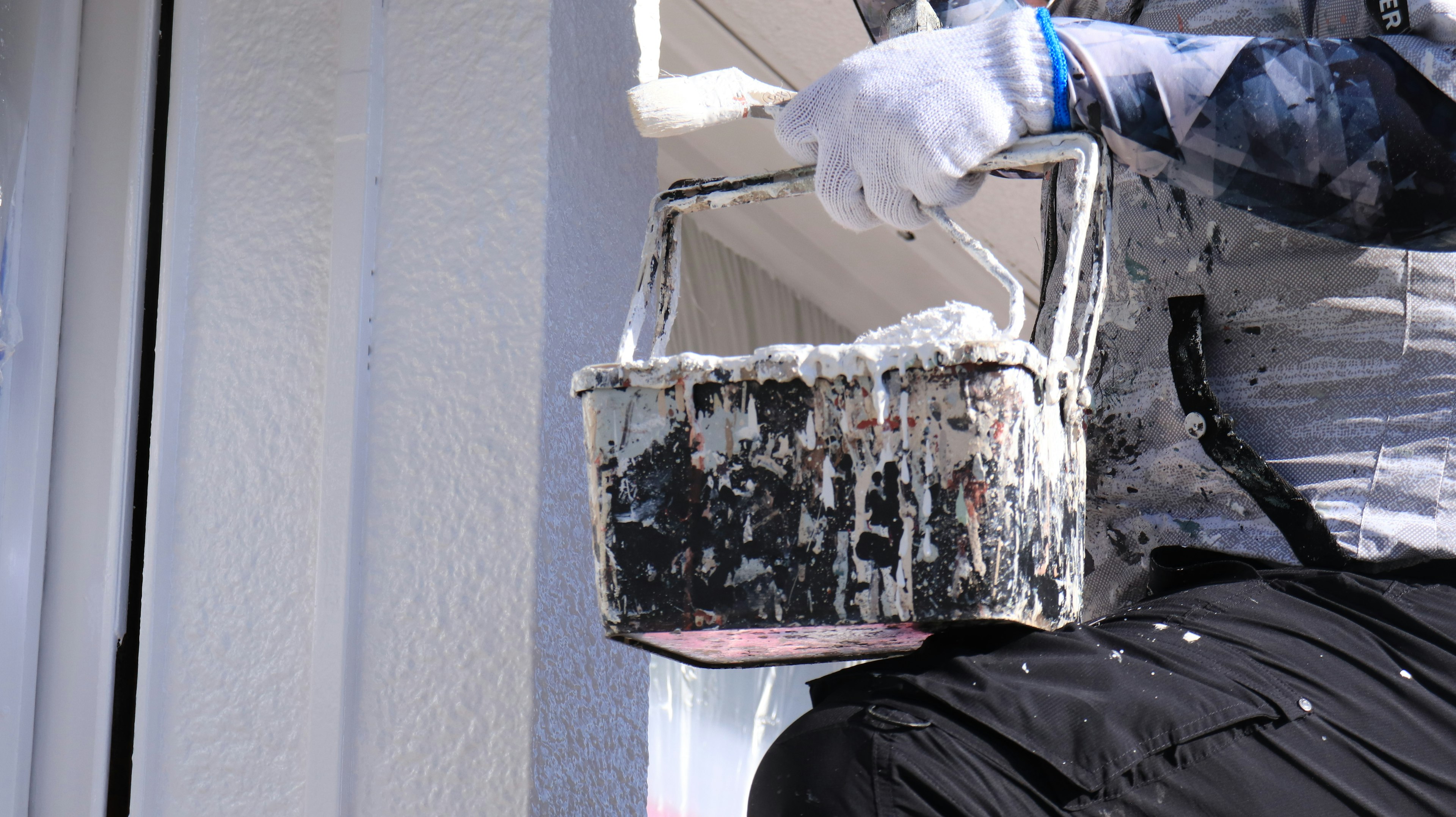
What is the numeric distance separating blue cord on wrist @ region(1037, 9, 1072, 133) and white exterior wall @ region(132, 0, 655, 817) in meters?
0.53

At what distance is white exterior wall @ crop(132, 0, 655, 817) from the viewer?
112 centimetres

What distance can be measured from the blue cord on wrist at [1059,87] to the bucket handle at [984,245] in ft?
0.05

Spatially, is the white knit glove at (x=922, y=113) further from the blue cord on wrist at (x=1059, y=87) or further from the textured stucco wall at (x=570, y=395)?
the textured stucco wall at (x=570, y=395)

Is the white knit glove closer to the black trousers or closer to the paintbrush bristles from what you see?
the paintbrush bristles

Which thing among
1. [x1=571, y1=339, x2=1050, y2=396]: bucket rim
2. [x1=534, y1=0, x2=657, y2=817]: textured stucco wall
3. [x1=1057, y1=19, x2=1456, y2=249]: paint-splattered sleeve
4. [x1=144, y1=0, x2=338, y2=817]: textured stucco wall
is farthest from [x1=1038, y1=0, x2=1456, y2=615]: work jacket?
[x1=144, y1=0, x2=338, y2=817]: textured stucco wall

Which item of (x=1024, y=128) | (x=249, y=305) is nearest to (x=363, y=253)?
(x=249, y=305)

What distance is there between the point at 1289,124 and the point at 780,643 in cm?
48

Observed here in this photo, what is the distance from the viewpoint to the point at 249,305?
1.25 m

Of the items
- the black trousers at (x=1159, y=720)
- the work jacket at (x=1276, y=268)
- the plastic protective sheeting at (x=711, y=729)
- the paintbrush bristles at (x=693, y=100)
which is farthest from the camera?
the plastic protective sheeting at (x=711, y=729)

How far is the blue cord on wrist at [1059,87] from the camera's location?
2.61ft

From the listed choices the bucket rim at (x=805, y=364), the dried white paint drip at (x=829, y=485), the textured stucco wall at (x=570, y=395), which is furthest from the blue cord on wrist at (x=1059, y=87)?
the textured stucco wall at (x=570, y=395)

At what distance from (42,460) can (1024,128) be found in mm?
1013

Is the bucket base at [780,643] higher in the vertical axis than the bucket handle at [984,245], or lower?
lower

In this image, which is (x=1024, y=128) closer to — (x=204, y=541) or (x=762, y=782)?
(x=762, y=782)
